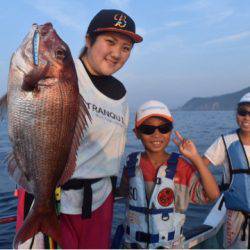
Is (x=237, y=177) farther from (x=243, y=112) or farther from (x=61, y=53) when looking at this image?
(x=61, y=53)

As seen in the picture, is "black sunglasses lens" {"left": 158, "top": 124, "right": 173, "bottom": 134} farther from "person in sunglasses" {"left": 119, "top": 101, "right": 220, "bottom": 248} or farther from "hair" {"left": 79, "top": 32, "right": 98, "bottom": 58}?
"hair" {"left": 79, "top": 32, "right": 98, "bottom": 58}

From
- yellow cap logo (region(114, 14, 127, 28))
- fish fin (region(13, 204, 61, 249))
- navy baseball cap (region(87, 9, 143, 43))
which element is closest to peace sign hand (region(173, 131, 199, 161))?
navy baseball cap (region(87, 9, 143, 43))

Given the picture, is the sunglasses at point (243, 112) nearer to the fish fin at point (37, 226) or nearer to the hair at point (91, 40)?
the hair at point (91, 40)

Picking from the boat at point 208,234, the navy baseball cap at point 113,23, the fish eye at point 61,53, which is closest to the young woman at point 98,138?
the navy baseball cap at point 113,23

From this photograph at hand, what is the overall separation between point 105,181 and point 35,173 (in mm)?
1104

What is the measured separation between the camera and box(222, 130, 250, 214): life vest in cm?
500

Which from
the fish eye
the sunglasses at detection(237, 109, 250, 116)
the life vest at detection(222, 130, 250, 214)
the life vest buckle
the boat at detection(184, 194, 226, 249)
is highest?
the sunglasses at detection(237, 109, 250, 116)

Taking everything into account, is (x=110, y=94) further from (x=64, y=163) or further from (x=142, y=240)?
(x=142, y=240)

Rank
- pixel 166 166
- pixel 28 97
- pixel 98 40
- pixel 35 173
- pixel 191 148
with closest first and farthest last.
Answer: pixel 28 97
pixel 35 173
pixel 98 40
pixel 191 148
pixel 166 166

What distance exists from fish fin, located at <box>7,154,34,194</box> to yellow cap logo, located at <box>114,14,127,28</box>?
166 centimetres

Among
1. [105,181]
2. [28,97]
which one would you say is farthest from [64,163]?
[105,181]

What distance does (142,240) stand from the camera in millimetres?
3779

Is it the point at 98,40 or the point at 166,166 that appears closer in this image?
the point at 98,40

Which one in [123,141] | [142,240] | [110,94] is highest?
[110,94]
